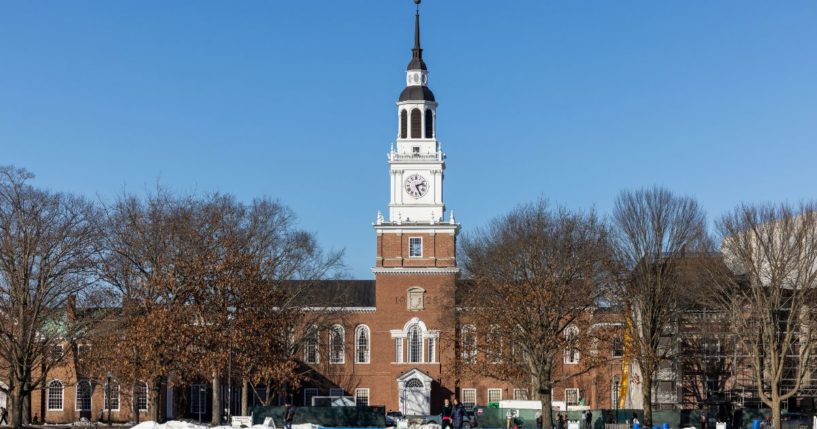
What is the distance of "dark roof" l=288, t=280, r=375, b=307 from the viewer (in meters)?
85.9

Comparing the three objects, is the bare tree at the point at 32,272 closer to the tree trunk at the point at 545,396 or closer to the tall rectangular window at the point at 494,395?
the tree trunk at the point at 545,396

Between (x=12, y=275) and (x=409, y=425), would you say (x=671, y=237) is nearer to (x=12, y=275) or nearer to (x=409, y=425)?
(x=409, y=425)

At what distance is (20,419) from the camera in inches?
2459

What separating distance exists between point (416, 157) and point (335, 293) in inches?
515

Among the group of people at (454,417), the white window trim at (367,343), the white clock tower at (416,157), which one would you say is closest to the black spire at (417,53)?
the white clock tower at (416,157)

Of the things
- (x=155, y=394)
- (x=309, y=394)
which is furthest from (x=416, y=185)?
(x=155, y=394)

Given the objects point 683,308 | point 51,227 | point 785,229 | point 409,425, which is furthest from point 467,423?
point 51,227

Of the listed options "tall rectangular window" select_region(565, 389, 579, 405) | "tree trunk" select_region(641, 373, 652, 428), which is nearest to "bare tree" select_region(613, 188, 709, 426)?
"tree trunk" select_region(641, 373, 652, 428)

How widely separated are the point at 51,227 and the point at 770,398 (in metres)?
40.5

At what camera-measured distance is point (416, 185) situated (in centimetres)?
9200

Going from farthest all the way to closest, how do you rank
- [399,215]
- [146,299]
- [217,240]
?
[399,215]
[217,240]
[146,299]

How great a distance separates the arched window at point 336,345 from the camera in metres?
94.1

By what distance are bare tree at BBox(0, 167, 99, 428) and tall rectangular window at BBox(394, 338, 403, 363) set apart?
114ft

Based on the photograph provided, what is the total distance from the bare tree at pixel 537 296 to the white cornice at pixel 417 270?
12.1 meters
